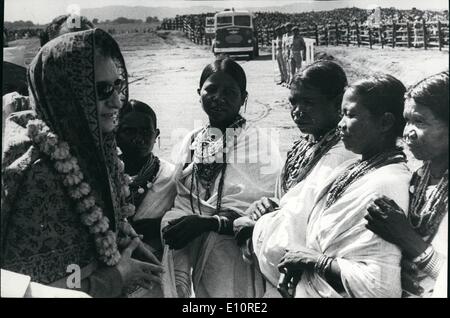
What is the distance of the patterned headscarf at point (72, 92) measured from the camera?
2.40m

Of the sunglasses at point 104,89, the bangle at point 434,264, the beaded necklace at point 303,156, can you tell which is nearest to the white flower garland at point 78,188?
the sunglasses at point 104,89

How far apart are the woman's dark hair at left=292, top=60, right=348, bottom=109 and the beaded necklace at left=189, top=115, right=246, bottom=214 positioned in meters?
0.45

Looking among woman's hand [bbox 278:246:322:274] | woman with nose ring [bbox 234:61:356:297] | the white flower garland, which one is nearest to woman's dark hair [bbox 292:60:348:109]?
woman with nose ring [bbox 234:61:356:297]

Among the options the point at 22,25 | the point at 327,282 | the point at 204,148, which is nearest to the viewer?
the point at 327,282

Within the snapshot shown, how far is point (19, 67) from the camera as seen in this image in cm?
348

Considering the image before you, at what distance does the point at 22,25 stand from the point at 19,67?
272 millimetres

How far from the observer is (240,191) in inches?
117

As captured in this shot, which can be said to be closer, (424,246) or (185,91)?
(424,246)

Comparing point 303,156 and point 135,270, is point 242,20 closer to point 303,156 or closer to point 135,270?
point 303,156

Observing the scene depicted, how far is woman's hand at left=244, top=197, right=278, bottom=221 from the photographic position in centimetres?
284

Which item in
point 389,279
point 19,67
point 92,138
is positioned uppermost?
point 19,67
